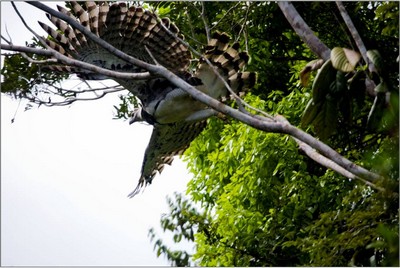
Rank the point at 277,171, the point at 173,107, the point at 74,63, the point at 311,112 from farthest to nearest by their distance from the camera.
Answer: the point at 277,171 < the point at 173,107 < the point at 74,63 < the point at 311,112

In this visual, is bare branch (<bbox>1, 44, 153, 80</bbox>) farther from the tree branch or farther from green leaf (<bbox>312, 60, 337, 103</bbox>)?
green leaf (<bbox>312, 60, 337, 103</bbox>)

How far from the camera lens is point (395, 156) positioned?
3.91 meters

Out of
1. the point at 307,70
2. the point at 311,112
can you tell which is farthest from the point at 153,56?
the point at 311,112

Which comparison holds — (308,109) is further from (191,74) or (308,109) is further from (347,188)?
(347,188)

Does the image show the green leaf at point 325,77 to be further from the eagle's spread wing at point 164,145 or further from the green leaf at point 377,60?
the eagle's spread wing at point 164,145

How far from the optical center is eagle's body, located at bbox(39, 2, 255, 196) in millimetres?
6137

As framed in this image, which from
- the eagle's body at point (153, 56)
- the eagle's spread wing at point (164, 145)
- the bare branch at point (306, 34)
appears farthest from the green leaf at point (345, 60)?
the eagle's spread wing at point (164, 145)

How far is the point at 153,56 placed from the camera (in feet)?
20.1

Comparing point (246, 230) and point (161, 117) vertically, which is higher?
point (161, 117)

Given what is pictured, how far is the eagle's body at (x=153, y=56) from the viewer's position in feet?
20.1

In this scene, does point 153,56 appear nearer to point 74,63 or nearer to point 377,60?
point 74,63

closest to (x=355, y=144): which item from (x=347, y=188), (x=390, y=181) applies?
(x=347, y=188)

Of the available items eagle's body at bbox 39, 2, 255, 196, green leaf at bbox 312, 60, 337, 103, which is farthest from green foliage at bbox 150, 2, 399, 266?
green leaf at bbox 312, 60, 337, 103

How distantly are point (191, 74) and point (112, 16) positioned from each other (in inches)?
28.7
